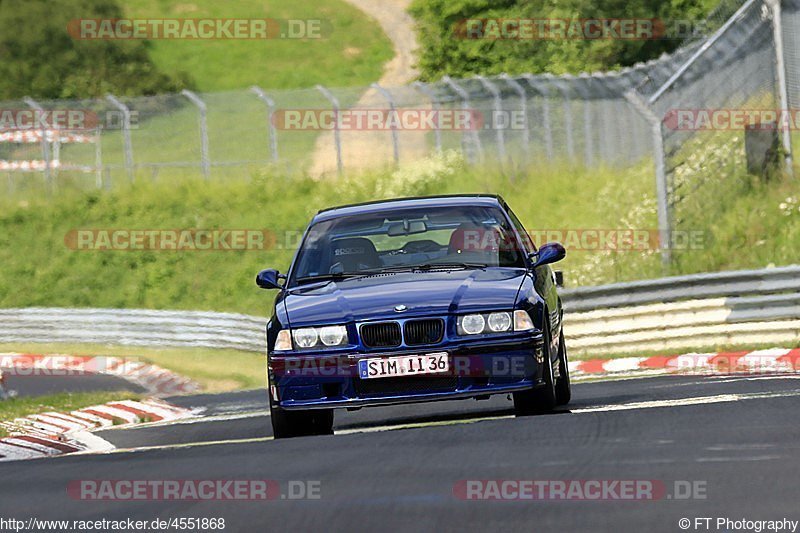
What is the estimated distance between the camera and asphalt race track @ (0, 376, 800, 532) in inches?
286

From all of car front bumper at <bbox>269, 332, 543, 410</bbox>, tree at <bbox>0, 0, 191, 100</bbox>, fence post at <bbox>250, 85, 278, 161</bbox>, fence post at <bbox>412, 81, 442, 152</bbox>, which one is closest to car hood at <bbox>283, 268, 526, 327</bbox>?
car front bumper at <bbox>269, 332, 543, 410</bbox>

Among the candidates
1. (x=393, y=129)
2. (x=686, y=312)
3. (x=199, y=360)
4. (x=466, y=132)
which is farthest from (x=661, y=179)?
(x=393, y=129)

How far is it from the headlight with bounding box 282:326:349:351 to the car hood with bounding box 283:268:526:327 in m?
0.05

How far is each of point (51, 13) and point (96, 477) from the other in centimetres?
7373

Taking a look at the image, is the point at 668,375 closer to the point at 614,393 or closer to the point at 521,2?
the point at 614,393

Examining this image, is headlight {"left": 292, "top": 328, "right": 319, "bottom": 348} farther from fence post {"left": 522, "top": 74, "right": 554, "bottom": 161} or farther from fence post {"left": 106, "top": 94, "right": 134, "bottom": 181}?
fence post {"left": 106, "top": 94, "right": 134, "bottom": 181}

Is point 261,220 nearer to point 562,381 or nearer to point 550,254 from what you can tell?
point 562,381

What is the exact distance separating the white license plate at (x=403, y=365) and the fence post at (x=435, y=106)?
851 inches

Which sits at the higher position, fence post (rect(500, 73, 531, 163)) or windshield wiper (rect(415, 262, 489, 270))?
fence post (rect(500, 73, 531, 163))

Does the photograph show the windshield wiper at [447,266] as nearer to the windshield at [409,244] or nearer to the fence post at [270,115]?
the windshield at [409,244]

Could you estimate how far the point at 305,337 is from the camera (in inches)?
434

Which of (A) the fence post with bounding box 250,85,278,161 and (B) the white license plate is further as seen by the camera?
(A) the fence post with bounding box 250,85,278,161
